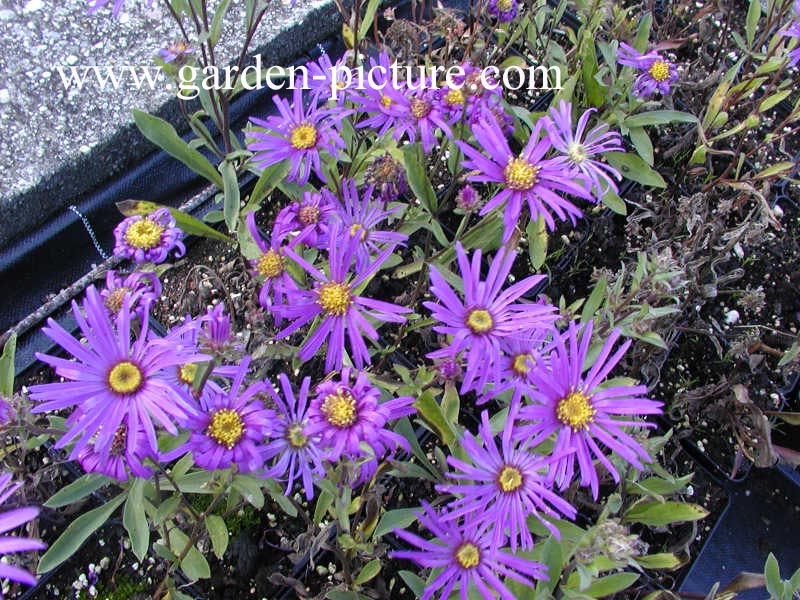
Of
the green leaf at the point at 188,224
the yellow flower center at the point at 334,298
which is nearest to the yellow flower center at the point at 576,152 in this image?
the yellow flower center at the point at 334,298

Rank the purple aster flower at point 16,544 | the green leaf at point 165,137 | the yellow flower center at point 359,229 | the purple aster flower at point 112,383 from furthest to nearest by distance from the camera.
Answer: the green leaf at point 165,137 < the yellow flower center at point 359,229 < the purple aster flower at point 112,383 < the purple aster flower at point 16,544

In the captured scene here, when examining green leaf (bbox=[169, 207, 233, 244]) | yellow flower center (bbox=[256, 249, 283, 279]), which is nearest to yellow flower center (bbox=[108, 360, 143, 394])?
yellow flower center (bbox=[256, 249, 283, 279])

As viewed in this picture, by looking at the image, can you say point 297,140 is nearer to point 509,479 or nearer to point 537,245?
point 537,245

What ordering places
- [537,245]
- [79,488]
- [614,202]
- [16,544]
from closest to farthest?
[16,544] → [79,488] → [537,245] → [614,202]

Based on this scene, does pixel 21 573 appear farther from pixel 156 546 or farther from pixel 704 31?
pixel 704 31

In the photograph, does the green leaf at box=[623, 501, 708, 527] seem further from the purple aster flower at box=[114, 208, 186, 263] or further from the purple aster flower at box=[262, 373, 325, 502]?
the purple aster flower at box=[114, 208, 186, 263]

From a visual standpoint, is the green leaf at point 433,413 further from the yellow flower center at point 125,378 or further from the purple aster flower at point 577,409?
the yellow flower center at point 125,378

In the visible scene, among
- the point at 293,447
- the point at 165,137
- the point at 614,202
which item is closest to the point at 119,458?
the point at 293,447
